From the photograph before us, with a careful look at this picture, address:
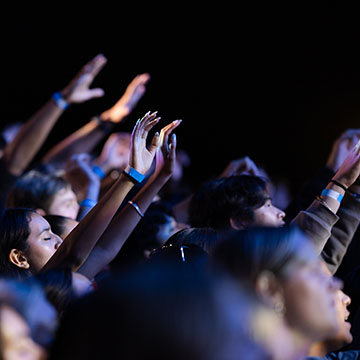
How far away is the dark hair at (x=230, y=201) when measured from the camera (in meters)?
2.82

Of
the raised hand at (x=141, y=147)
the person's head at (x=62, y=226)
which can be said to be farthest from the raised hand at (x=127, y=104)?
the raised hand at (x=141, y=147)

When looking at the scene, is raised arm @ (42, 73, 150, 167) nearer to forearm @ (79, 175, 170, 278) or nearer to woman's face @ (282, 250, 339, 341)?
forearm @ (79, 175, 170, 278)

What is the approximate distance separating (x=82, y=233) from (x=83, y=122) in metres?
3.55

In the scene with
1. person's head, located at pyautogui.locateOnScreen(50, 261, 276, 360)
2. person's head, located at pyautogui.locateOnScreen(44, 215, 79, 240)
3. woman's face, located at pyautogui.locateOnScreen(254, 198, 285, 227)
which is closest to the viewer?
person's head, located at pyautogui.locateOnScreen(50, 261, 276, 360)

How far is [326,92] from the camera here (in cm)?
563

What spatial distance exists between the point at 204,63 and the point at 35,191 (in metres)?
2.66

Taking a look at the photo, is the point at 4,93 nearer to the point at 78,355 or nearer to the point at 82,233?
the point at 82,233

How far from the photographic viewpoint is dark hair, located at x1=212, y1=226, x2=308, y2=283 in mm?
1288

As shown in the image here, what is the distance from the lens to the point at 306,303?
1.31 m

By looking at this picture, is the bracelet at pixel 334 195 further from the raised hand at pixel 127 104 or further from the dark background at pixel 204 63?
the dark background at pixel 204 63

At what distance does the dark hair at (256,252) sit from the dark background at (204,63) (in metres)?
3.37

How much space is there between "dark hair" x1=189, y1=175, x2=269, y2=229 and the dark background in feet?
6.12

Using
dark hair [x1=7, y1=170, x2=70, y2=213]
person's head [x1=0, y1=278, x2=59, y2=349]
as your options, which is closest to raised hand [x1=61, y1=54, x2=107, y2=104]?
dark hair [x1=7, y1=170, x2=70, y2=213]

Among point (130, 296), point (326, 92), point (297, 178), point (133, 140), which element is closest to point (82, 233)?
point (133, 140)
